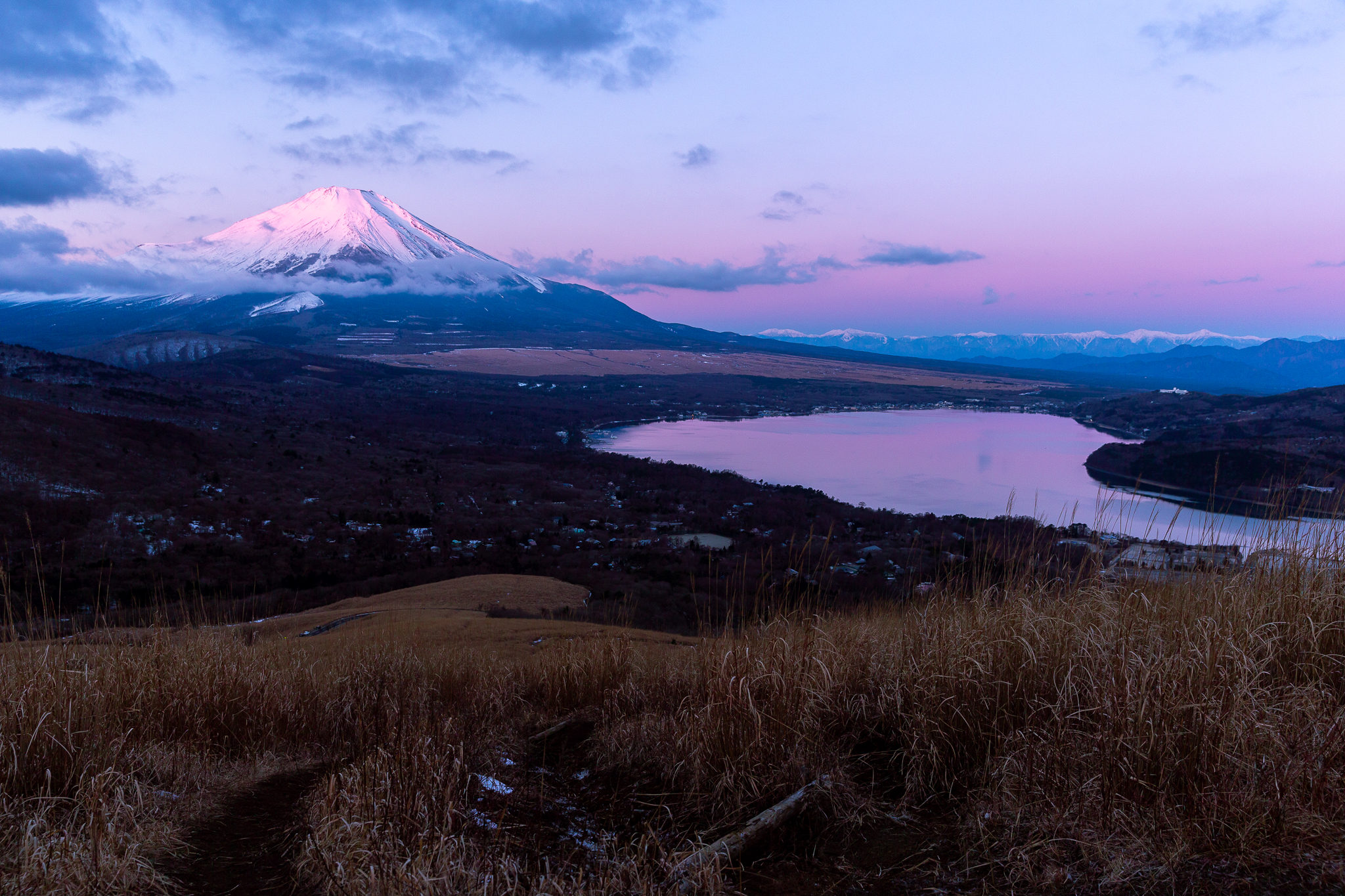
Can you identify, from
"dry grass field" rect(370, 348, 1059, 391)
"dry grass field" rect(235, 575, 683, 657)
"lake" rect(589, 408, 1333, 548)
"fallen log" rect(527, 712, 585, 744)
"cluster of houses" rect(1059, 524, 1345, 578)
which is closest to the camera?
"cluster of houses" rect(1059, 524, 1345, 578)

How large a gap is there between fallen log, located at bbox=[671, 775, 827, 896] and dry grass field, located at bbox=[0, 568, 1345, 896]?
0.05 m

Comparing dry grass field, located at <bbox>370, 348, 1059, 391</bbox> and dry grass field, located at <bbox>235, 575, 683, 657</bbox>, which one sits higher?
dry grass field, located at <bbox>370, 348, 1059, 391</bbox>

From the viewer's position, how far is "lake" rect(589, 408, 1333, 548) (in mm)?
31719

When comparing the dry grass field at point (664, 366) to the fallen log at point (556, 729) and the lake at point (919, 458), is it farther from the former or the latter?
the fallen log at point (556, 729)

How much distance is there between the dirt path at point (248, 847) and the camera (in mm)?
2162

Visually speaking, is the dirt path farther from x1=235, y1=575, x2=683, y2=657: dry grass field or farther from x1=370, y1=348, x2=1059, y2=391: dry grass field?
x1=370, y1=348, x2=1059, y2=391: dry grass field

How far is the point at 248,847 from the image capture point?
7.98ft

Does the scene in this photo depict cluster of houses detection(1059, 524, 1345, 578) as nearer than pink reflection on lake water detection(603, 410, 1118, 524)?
Yes

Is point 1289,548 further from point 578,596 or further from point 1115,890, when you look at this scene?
point 578,596

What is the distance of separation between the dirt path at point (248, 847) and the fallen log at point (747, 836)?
3.54 feet

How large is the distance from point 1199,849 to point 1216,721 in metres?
0.41

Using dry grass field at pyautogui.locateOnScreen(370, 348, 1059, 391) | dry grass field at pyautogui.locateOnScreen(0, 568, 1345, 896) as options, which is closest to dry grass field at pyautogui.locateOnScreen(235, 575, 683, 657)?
dry grass field at pyautogui.locateOnScreen(0, 568, 1345, 896)

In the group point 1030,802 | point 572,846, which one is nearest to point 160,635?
point 572,846

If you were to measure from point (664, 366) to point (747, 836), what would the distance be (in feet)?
423
